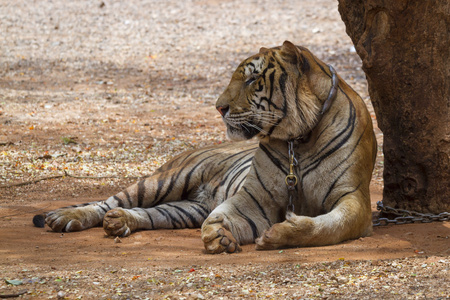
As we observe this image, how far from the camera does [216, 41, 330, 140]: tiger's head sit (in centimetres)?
405

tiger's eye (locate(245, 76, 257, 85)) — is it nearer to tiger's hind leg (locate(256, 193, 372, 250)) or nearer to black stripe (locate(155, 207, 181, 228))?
tiger's hind leg (locate(256, 193, 372, 250))

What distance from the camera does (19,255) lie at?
3.71 metres

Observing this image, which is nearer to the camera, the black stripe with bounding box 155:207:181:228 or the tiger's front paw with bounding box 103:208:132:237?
the tiger's front paw with bounding box 103:208:132:237

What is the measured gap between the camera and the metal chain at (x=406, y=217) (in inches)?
172

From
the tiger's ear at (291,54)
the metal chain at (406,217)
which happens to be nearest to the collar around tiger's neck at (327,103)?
the tiger's ear at (291,54)

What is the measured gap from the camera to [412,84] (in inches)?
170

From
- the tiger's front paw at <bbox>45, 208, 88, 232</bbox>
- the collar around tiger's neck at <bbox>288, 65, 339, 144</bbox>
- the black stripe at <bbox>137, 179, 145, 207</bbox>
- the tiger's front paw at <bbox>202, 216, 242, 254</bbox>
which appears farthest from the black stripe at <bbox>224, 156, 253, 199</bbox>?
the tiger's front paw at <bbox>45, 208, 88, 232</bbox>

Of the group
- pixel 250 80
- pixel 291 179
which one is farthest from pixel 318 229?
pixel 250 80

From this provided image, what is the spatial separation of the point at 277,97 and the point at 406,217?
1.33 m

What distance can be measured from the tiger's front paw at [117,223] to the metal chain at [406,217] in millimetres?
1876

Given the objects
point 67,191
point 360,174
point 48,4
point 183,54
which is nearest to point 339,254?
point 360,174

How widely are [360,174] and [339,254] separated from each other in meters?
0.69

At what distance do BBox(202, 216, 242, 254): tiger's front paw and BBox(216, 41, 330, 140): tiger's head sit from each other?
0.72m

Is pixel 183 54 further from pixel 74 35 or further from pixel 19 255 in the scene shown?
pixel 19 255
